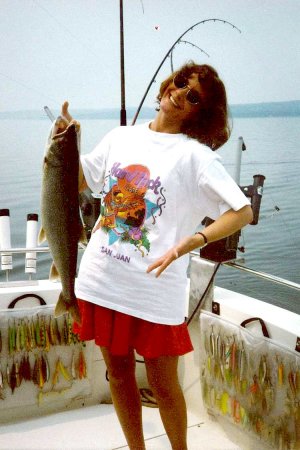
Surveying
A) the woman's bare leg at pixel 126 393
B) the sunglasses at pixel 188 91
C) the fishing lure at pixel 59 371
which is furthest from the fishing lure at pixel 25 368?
the sunglasses at pixel 188 91

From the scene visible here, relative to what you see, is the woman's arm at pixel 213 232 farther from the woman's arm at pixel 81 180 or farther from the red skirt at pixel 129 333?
the woman's arm at pixel 81 180

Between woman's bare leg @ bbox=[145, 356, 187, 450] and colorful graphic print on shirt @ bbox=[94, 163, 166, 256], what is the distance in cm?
49

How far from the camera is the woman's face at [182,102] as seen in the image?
75.0 inches

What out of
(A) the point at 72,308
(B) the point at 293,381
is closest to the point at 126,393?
(A) the point at 72,308

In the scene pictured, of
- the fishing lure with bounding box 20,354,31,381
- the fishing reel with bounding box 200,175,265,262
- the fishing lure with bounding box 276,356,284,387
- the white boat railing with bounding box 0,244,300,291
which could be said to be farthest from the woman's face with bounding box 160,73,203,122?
the fishing lure with bounding box 20,354,31,381

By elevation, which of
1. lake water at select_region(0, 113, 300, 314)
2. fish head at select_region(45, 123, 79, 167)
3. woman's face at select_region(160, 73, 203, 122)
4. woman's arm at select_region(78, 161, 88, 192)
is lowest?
lake water at select_region(0, 113, 300, 314)

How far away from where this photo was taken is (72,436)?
2725 millimetres

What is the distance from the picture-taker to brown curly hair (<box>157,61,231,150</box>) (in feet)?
6.32

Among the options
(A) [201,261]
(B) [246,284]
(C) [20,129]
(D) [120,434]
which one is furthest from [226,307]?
(C) [20,129]

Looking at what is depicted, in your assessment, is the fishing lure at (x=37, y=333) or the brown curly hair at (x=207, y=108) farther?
the fishing lure at (x=37, y=333)

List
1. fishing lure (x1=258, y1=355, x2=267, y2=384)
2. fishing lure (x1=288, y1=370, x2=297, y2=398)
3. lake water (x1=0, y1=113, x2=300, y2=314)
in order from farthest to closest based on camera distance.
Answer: lake water (x1=0, y1=113, x2=300, y2=314) < fishing lure (x1=258, y1=355, x2=267, y2=384) < fishing lure (x1=288, y1=370, x2=297, y2=398)

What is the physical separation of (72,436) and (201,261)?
1.27m

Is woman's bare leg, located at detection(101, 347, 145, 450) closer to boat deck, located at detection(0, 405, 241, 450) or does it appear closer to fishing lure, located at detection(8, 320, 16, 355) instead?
boat deck, located at detection(0, 405, 241, 450)

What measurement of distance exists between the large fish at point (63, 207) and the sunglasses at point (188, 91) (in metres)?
0.48
